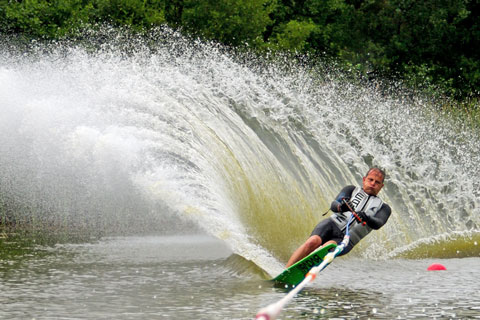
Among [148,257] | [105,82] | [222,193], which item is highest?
[105,82]

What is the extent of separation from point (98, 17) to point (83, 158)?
506 inches

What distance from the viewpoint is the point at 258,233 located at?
10672 mm

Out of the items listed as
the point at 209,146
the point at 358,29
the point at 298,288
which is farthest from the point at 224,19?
the point at 298,288

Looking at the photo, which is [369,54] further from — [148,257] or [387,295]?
[387,295]

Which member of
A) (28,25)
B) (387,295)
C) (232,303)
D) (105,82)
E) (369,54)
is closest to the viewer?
(232,303)

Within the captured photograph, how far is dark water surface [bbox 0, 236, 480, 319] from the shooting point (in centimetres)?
711

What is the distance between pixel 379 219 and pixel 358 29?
76.8 ft

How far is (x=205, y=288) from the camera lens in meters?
8.27

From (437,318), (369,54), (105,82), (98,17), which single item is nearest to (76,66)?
(105,82)

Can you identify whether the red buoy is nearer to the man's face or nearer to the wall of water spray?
the man's face

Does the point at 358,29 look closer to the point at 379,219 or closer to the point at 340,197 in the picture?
the point at 340,197

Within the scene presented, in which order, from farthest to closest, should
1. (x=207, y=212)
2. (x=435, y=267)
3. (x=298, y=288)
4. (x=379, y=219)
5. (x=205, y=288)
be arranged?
(x=207, y=212) < (x=435, y=267) < (x=379, y=219) < (x=205, y=288) < (x=298, y=288)

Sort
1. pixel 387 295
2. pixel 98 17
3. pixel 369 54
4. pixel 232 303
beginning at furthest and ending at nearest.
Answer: pixel 369 54
pixel 98 17
pixel 387 295
pixel 232 303

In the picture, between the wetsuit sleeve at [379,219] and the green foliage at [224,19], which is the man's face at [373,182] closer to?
the wetsuit sleeve at [379,219]
